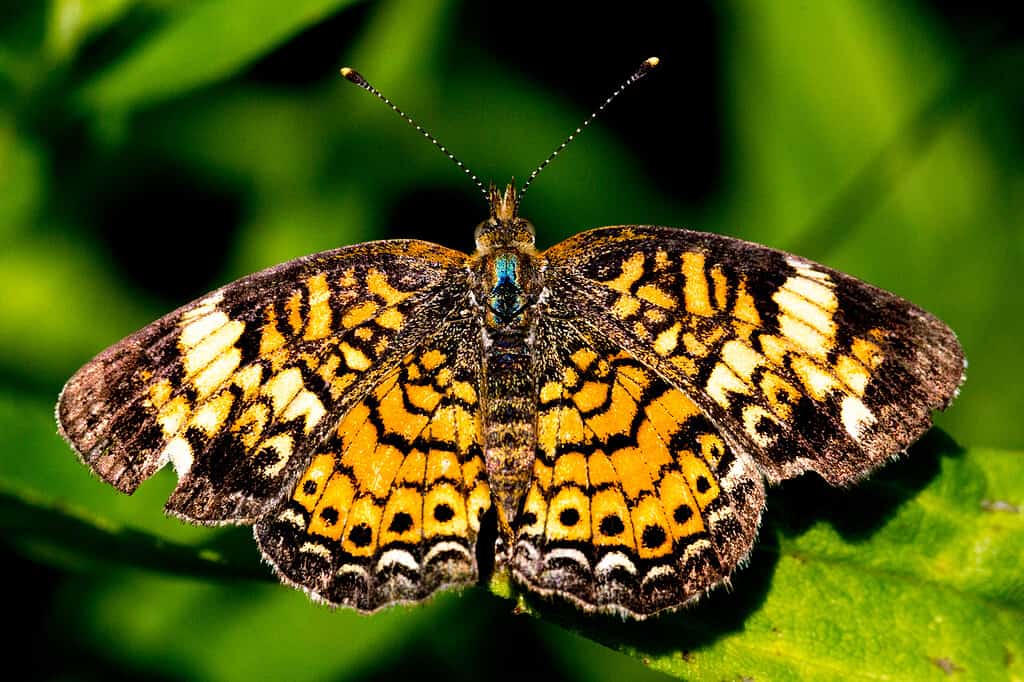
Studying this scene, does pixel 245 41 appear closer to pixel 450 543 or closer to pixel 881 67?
pixel 450 543

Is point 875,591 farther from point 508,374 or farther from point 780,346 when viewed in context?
point 508,374

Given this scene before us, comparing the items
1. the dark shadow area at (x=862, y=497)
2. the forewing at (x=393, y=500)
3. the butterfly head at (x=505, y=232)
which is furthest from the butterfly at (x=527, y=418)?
the butterfly head at (x=505, y=232)

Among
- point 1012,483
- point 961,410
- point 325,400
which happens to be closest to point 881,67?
point 961,410

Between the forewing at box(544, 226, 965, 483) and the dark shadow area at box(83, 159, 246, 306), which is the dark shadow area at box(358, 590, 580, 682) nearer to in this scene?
the forewing at box(544, 226, 965, 483)

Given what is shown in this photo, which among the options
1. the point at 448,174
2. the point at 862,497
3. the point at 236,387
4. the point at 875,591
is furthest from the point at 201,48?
the point at 875,591

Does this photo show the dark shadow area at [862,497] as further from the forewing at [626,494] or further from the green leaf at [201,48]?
the green leaf at [201,48]

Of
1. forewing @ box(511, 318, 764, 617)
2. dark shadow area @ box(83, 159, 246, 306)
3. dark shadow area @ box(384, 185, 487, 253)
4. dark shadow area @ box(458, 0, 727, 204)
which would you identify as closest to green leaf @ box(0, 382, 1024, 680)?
forewing @ box(511, 318, 764, 617)
